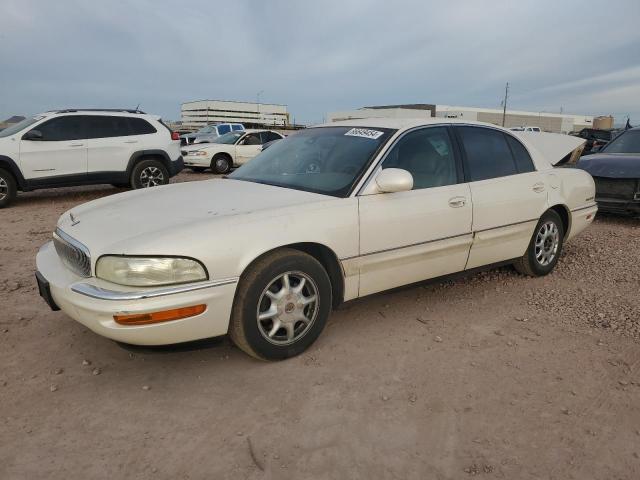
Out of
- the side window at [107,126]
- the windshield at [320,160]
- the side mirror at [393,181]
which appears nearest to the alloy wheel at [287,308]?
the windshield at [320,160]

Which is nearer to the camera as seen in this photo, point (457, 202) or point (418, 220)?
point (418, 220)

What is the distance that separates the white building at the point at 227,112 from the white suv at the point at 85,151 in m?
76.7

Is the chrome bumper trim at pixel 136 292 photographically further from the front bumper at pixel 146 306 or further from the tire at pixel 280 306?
the tire at pixel 280 306

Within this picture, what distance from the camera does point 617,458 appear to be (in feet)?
7.09

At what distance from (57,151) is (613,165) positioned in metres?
9.46

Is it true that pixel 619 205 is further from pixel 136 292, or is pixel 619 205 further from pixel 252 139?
pixel 252 139

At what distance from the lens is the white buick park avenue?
8.33ft

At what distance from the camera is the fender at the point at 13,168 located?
27.9 ft

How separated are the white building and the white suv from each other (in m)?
76.7

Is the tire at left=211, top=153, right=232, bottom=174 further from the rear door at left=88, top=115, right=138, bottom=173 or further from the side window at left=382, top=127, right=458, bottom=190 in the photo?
the side window at left=382, top=127, right=458, bottom=190

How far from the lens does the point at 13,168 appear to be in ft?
28.2

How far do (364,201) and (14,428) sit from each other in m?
2.29

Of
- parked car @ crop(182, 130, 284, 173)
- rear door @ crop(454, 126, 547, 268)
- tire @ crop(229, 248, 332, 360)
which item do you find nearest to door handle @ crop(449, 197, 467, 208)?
rear door @ crop(454, 126, 547, 268)

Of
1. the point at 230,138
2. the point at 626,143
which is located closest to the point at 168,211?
the point at 626,143
